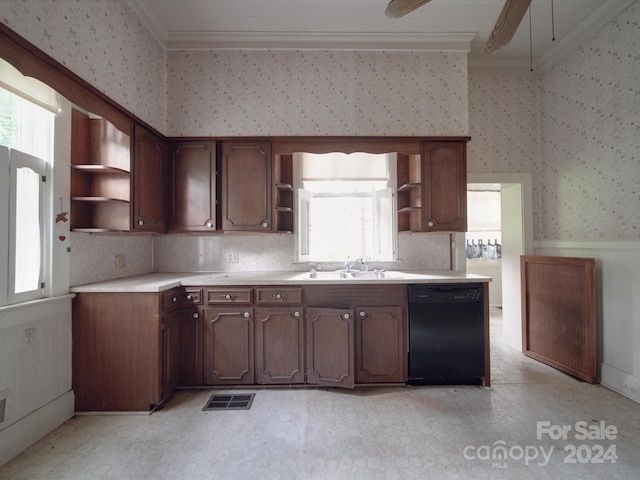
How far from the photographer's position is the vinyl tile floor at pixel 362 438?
4.97ft

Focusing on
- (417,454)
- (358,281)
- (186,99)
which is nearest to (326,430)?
(417,454)

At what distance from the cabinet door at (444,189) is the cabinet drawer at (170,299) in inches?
88.0

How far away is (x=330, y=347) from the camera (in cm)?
227

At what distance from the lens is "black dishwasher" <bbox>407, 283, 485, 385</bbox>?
7.66 feet

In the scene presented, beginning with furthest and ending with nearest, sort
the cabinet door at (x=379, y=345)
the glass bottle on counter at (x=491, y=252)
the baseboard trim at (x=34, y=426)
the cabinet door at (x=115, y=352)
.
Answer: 1. the glass bottle on counter at (x=491, y=252)
2. the cabinet door at (x=379, y=345)
3. the cabinet door at (x=115, y=352)
4. the baseboard trim at (x=34, y=426)

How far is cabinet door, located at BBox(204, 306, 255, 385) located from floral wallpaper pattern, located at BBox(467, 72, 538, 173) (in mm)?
2827

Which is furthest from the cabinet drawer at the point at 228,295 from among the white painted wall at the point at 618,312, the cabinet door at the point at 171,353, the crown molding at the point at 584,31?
the crown molding at the point at 584,31

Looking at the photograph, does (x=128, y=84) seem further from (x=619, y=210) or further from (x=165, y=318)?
(x=619, y=210)

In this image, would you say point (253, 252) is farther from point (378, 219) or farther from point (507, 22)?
point (507, 22)

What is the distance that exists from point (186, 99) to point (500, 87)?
3317 millimetres

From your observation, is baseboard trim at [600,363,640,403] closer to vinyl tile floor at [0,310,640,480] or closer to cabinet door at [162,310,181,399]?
vinyl tile floor at [0,310,640,480]

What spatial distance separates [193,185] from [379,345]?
218 cm

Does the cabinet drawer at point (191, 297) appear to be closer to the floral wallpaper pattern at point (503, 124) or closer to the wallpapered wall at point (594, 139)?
the floral wallpaper pattern at point (503, 124)

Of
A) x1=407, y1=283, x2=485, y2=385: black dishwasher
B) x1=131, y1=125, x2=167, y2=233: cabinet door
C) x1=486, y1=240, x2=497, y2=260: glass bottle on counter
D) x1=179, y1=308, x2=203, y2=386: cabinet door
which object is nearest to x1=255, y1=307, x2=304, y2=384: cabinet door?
x1=179, y1=308, x2=203, y2=386: cabinet door
